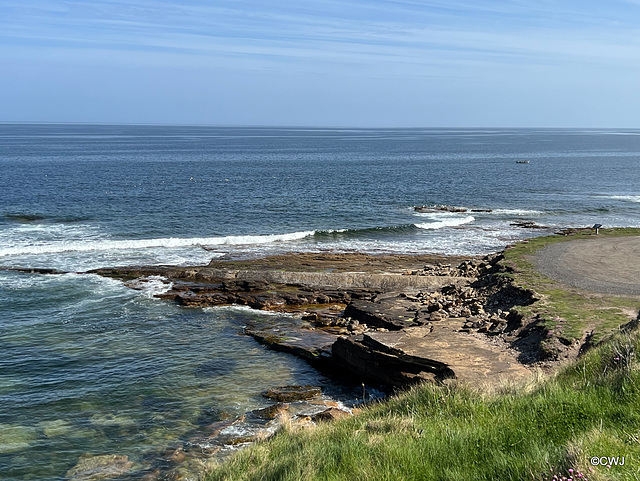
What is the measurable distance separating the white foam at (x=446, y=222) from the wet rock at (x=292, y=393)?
3053 cm

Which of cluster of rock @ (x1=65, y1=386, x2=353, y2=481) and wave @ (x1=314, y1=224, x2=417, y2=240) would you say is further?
wave @ (x1=314, y1=224, x2=417, y2=240)

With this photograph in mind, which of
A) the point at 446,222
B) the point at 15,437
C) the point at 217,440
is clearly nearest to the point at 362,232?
the point at 446,222

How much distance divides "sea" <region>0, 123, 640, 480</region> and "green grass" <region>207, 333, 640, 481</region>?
6713mm

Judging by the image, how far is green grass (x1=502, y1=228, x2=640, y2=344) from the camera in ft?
60.3

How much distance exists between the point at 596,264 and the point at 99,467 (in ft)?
80.1

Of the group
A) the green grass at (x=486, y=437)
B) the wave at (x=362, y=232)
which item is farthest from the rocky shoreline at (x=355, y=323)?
the wave at (x=362, y=232)

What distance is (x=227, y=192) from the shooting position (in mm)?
67062

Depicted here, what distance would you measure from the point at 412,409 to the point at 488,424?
1.94m

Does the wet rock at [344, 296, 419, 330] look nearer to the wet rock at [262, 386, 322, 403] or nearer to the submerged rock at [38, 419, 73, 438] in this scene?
the wet rock at [262, 386, 322, 403]

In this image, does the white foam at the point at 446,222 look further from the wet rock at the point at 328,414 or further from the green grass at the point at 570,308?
the wet rock at the point at 328,414

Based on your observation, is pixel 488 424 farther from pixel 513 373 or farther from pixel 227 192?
pixel 227 192

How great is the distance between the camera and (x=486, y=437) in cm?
798

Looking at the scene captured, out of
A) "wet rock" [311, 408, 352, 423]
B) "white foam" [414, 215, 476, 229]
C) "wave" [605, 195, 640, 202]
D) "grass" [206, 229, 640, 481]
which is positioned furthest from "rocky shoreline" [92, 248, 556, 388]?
"wave" [605, 195, 640, 202]

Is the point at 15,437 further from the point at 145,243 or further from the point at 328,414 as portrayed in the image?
the point at 145,243
